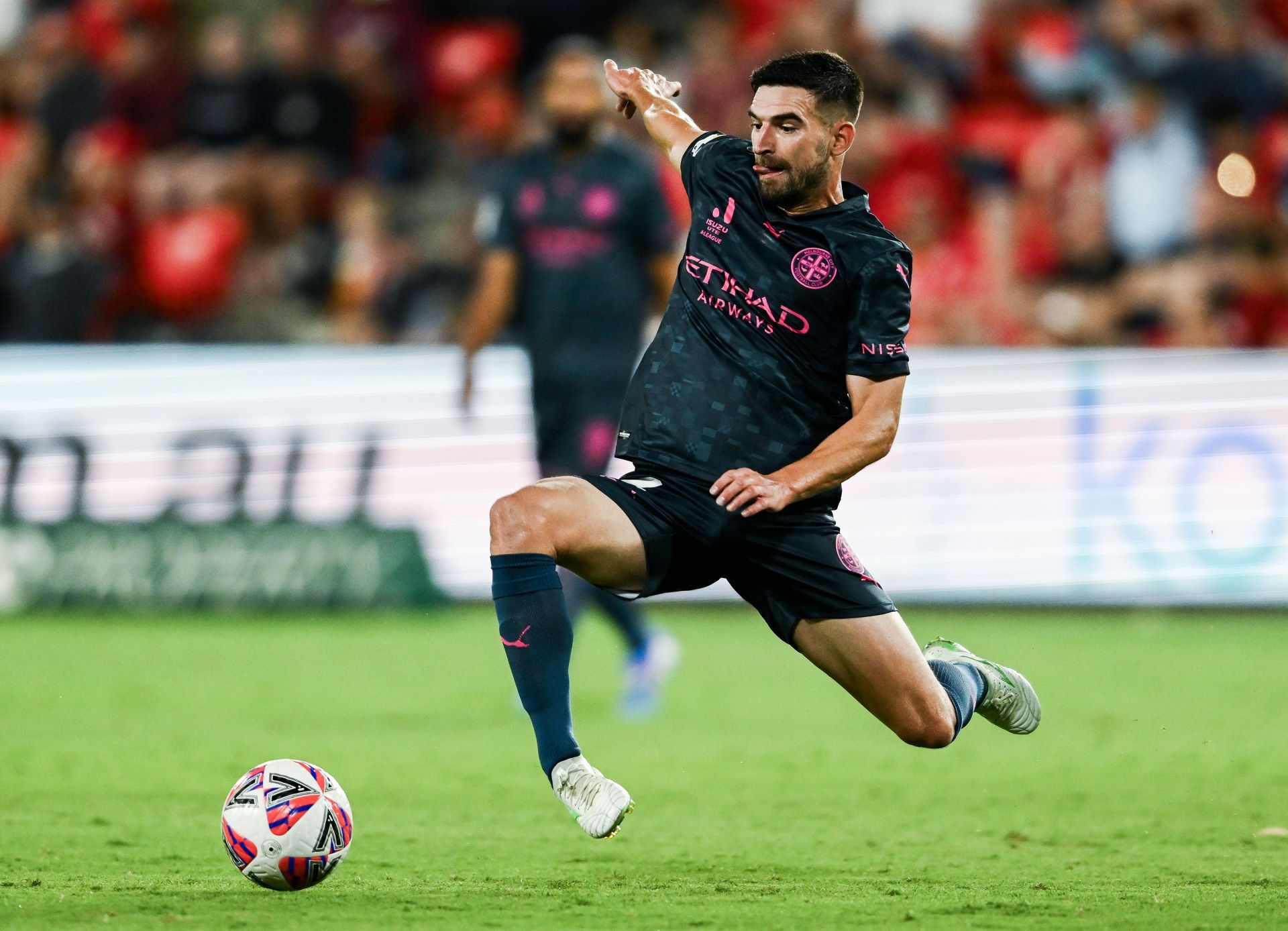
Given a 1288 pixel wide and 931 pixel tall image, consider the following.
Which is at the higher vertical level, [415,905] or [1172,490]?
[415,905]

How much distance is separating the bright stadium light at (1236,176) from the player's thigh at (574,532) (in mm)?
9245

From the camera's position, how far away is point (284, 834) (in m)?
4.70

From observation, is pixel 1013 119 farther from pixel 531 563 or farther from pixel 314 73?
pixel 531 563

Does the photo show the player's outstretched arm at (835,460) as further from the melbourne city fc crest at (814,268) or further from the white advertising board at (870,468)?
the white advertising board at (870,468)

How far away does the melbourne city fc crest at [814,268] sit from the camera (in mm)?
5223

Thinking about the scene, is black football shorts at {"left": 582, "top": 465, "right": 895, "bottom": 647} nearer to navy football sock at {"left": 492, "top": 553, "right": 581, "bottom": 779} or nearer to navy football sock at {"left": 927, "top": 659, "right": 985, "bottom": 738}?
navy football sock at {"left": 492, "top": 553, "right": 581, "bottom": 779}

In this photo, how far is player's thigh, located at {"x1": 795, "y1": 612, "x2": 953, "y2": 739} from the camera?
5.25 metres

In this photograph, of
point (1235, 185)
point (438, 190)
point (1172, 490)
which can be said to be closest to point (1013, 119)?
point (1235, 185)

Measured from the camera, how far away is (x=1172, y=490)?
1173 cm

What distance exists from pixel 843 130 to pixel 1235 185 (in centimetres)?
877

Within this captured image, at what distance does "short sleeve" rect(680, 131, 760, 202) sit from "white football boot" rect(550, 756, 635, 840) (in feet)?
5.86

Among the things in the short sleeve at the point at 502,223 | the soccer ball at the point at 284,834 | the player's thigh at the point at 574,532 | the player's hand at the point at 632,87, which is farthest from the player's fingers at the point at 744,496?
the short sleeve at the point at 502,223

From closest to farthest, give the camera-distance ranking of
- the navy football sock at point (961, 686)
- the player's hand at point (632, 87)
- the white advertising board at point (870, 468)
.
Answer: the navy football sock at point (961, 686) < the player's hand at point (632, 87) < the white advertising board at point (870, 468)

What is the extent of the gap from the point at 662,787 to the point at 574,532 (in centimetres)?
184
